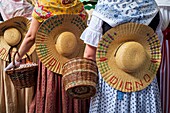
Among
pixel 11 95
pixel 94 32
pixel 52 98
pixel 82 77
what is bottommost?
pixel 11 95

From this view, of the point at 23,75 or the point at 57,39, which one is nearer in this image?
the point at 57,39

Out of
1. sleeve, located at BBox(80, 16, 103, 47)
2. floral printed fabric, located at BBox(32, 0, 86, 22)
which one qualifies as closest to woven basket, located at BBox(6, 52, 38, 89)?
floral printed fabric, located at BBox(32, 0, 86, 22)

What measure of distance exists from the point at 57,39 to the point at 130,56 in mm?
640

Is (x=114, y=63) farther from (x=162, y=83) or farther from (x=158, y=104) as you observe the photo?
(x=162, y=83)

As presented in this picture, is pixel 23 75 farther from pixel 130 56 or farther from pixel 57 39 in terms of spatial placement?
pixel 130 56

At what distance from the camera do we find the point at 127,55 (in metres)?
1.63

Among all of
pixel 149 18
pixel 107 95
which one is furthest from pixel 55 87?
pixel 149 18

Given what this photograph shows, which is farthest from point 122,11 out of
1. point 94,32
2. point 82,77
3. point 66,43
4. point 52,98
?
point 52,98

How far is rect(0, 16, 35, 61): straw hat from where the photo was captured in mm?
2754

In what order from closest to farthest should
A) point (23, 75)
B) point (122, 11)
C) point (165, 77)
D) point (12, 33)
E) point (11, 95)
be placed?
point (122, 11) → point (23, 75) → point (165, 77) → point (12, 33) → point (11, 95)

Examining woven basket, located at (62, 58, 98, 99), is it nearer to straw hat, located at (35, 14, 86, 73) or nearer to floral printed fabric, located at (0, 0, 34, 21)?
straw hat, located at (35, 14, 86, 73)

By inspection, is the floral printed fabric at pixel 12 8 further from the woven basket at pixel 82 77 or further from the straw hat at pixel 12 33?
the woven basket at pixel 82 77

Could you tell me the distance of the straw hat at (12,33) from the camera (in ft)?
9.04

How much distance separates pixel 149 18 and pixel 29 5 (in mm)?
1575
